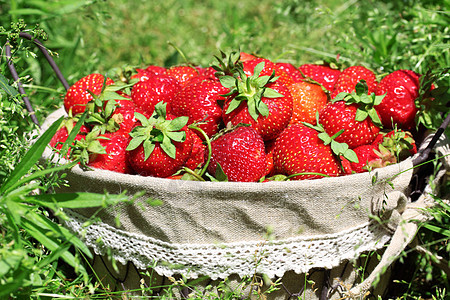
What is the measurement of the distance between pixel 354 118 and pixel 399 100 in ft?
0.57

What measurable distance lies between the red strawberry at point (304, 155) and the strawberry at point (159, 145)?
10.3 inches

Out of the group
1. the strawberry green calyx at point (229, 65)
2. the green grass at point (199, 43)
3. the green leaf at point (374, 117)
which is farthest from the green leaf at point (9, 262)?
the green leaf at point (374, 117)

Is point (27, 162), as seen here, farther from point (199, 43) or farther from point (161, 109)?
point (199, 43)

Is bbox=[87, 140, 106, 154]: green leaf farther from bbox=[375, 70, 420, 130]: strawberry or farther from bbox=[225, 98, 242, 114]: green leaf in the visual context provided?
bbox=[375, 70, 420, 130]: strawberry

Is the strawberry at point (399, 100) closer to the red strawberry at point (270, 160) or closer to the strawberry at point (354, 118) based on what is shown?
the strawberry at point (354, 118)

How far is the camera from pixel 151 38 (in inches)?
122

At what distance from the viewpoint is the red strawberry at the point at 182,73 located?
60.6 inches

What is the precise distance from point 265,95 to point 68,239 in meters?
0.65

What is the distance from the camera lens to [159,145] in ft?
3.80

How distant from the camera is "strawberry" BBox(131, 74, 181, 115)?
1.36 meters

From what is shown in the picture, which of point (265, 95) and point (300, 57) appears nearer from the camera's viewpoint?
point (265, 95)

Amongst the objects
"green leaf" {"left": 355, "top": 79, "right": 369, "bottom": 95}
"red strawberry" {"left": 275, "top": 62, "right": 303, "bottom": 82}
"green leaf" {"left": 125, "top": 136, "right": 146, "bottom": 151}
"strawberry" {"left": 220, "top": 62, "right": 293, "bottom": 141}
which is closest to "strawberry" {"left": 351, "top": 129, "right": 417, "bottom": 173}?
"green leaf" {"left": 355, "top": 79, "right": 369, "bottom": 95}

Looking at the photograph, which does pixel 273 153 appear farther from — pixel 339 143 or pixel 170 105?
pixel 170 105

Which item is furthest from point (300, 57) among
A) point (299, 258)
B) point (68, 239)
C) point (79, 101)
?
point (68, 239)
